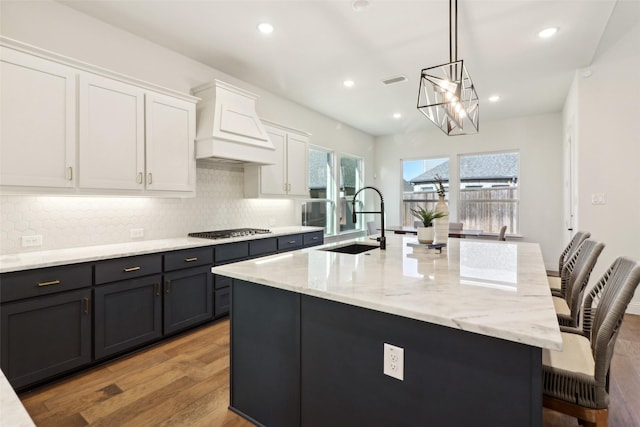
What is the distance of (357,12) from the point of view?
276cm

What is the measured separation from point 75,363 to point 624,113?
596 cm

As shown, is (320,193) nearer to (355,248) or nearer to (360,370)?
(355,248)

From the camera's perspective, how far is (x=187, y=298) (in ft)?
9.96

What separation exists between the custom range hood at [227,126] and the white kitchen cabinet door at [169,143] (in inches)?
5.8

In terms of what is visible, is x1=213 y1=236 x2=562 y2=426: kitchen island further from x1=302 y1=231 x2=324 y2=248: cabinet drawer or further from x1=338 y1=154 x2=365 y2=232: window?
x1=338 y1=154 x2=365 y2=232: window

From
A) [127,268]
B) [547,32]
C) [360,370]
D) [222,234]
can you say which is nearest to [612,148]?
[547,32]

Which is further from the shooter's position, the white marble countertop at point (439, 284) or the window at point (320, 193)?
the window at point (320, 193)

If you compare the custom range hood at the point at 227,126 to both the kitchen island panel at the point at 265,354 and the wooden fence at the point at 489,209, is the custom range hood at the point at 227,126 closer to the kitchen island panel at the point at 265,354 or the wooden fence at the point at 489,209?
the kitchen island panel at the point at 265,354

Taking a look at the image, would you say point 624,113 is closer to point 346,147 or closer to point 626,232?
point 626,232

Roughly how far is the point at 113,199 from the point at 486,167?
21.3ft

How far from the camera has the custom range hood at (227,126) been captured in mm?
3316

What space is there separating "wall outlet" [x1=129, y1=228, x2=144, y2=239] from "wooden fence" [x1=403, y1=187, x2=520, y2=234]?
595cm

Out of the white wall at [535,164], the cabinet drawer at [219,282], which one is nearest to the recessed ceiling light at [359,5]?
the cabinet drawer at [219,282]

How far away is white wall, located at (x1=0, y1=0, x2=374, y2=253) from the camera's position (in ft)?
8.02
